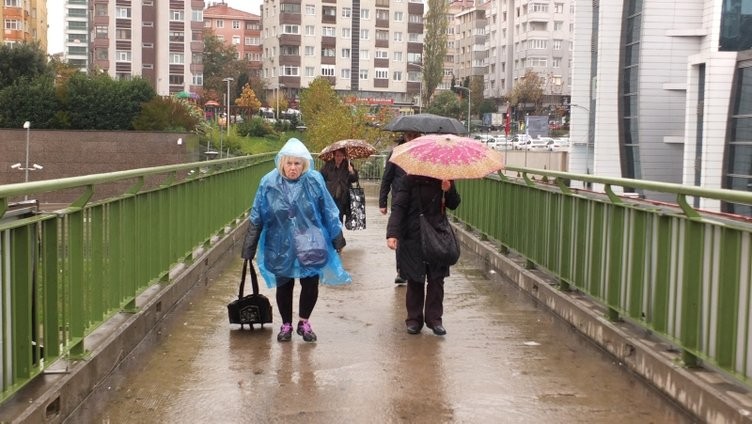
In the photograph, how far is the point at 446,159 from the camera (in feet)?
23.3

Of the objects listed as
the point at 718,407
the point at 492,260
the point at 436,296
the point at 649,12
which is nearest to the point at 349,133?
the point at 649,12

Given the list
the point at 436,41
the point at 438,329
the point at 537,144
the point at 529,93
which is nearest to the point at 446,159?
the point at 438,329

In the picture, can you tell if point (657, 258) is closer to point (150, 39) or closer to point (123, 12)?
point (123, 12)

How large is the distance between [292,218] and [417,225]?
40.6 inches

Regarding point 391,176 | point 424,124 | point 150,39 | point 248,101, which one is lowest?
point 391,176

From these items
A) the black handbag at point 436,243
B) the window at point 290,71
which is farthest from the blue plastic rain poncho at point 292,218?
the window at point 290,71

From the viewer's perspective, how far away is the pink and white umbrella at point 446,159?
7016mm

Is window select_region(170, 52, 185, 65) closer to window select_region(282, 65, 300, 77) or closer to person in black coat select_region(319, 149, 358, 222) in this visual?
window select_region(282, 65, 300, 77)

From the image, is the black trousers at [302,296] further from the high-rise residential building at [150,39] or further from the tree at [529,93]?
the tree at [529,93]

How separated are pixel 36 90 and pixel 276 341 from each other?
179ft

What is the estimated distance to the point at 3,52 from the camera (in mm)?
67312

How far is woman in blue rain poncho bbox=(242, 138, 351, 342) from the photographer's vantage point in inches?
275

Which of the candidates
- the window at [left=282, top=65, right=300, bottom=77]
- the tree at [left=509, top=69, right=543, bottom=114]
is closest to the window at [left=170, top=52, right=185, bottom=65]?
the window at [left=282, top=65, right=300, bottom=77]

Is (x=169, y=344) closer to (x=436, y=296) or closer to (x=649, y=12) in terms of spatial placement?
(x=436, y=296)
